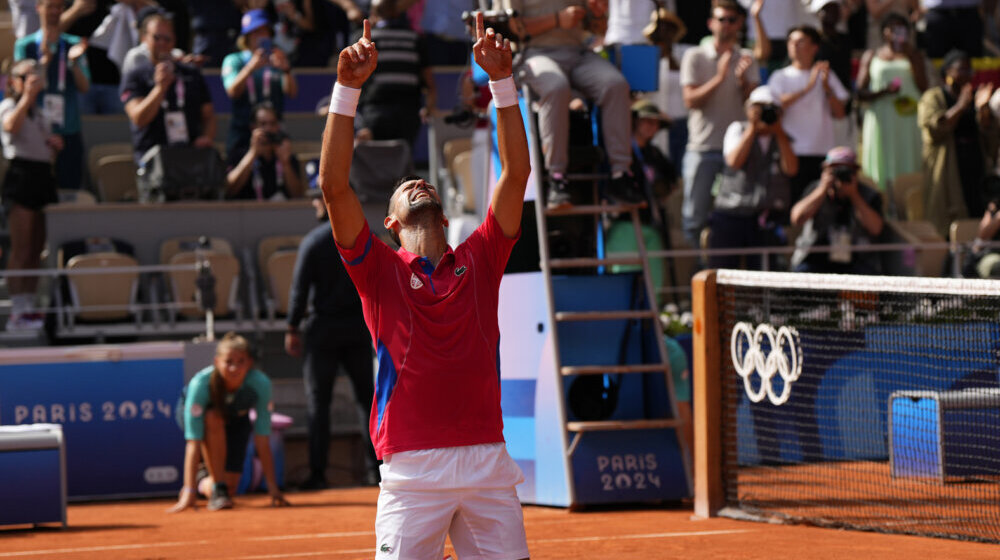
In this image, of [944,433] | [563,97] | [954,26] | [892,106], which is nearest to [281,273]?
[563,97]

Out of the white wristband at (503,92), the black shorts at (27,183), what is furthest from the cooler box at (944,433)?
the black shorts at (27,183)

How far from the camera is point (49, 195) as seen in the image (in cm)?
1470

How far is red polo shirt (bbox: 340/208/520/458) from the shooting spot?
539 centimetres

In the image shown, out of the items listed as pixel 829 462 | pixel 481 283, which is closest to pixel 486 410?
pixel 481 283

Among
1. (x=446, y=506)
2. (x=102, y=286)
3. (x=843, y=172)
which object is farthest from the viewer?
(x=102, y=286)

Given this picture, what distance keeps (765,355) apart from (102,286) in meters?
6.95

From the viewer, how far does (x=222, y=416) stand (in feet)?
38.9

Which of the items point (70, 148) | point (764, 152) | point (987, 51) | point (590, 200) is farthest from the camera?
point (987, 51)

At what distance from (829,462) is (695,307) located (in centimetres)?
302

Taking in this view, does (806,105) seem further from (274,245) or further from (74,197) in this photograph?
(74,197)

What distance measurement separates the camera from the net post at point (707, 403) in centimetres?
1003

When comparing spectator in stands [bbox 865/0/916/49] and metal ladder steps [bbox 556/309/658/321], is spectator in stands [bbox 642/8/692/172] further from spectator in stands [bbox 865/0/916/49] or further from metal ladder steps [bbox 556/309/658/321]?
metal ladder steps [bbox 556/309/658/321]

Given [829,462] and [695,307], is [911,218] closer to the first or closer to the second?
[829,462]

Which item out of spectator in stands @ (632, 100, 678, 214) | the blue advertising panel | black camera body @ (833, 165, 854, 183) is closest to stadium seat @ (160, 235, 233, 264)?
the blue advertising panel
